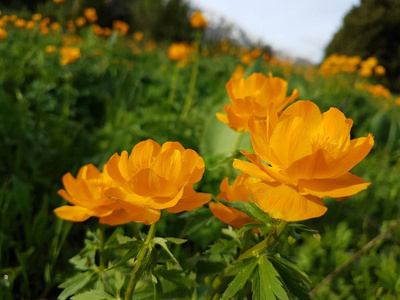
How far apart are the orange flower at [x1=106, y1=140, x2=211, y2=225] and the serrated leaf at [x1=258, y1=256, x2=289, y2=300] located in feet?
0.42

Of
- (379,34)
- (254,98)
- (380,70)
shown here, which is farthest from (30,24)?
(379,34)

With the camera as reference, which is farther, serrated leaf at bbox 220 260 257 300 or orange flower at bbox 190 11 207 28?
orange flower at bbox 190 11 207 28

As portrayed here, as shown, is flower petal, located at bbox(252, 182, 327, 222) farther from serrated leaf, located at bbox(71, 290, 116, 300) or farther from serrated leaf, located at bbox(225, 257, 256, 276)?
serrated leaf, located at bbox(71, 290, 116, 300)

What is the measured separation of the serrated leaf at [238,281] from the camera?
480mm

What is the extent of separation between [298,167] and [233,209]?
167 millimetres

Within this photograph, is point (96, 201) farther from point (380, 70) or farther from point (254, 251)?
point (380, 70)

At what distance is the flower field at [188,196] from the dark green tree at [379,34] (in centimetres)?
1324

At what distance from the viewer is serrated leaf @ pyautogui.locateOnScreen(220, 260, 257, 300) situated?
48cm

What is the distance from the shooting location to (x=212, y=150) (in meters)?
1.71

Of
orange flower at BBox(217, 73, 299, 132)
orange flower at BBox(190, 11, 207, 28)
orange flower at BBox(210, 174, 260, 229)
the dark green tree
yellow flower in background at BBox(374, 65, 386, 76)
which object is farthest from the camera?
the dark green tree

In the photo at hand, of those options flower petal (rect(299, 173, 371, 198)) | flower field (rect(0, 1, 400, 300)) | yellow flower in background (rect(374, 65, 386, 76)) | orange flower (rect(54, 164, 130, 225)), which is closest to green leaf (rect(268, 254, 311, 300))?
flower field (rect(0, 1, 400, 300))

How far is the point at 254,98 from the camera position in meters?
0.73

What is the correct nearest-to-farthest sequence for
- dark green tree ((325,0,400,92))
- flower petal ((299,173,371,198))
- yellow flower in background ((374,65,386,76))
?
flower petal ((299,173,371,198)), yellow flower in background ((374,65,386,76)), dark green tree ((325,0,400,92))

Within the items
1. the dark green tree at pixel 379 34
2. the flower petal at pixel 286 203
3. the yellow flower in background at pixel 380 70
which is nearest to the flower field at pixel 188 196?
the flower petal at pixel 286 203
